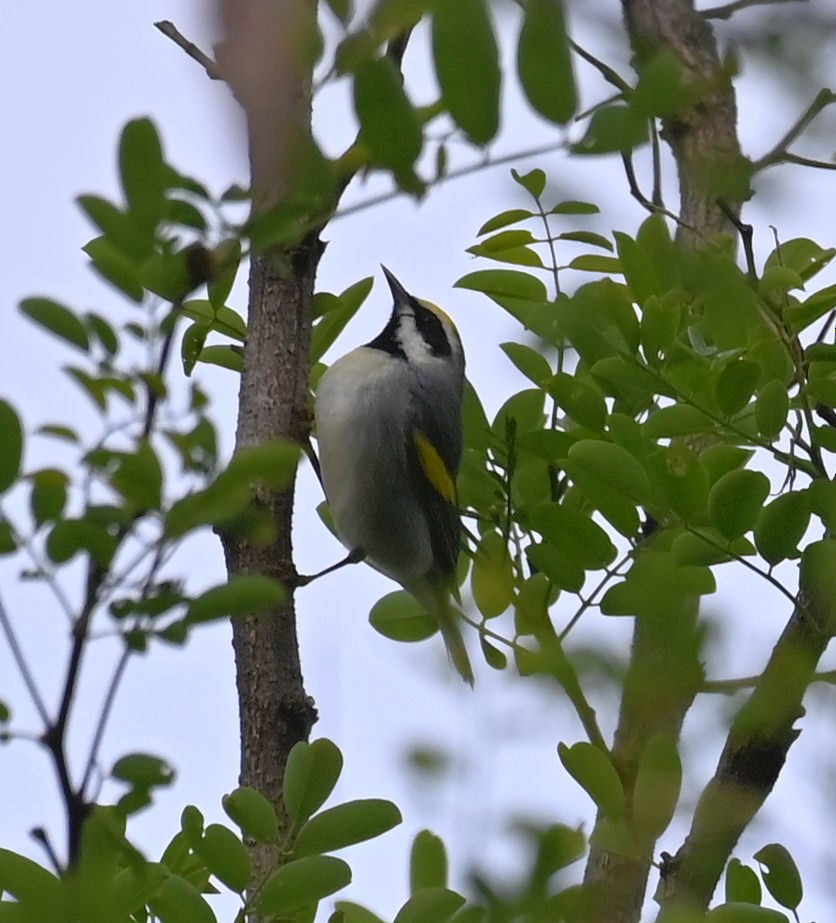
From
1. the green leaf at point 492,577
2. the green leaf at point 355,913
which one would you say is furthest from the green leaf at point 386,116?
the green leaf at point 355,913

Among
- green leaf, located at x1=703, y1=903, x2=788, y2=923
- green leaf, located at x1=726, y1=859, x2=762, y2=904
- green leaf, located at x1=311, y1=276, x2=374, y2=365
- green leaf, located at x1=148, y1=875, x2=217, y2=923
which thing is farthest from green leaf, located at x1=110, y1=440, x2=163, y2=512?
green leaf, located at x1=311, y1=276, x2=374, y2=365

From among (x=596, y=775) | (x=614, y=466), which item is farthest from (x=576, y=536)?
(x=596, y=775)

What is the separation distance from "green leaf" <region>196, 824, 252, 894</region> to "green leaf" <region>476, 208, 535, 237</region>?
142 centimetres

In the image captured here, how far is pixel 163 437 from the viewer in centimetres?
124

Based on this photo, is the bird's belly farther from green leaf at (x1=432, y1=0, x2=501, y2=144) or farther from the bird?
green leaf at (x1=432, y1=0, x2=501, y2=144)

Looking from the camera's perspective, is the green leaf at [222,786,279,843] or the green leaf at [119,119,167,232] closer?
the green leaf at [119,119,167,232]

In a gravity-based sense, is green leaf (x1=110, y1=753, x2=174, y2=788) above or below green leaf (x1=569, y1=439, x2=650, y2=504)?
below

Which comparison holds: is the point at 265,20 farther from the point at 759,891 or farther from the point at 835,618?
the point at 759,891

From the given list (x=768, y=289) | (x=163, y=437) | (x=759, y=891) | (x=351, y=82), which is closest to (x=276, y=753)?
(x=759, y=891)

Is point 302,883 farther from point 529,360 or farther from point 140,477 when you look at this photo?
point 529,360

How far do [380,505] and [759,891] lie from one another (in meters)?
2.17

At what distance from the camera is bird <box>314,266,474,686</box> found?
13.0 feet

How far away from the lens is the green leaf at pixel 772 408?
222 cm

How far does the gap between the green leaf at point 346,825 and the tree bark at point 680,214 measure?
0.32 m
